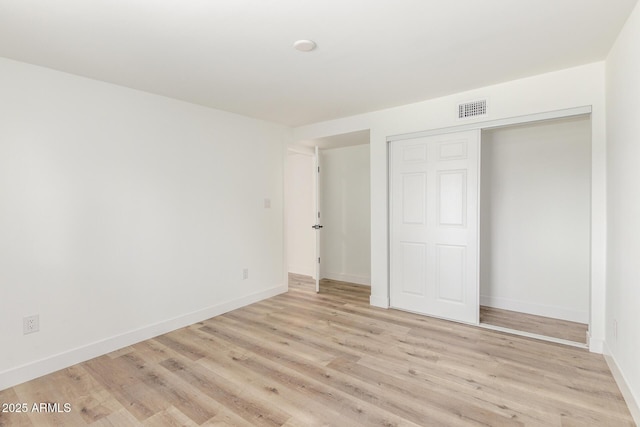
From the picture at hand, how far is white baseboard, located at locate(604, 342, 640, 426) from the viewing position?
1.87 metres

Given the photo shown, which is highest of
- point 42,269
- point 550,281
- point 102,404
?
point 42,269

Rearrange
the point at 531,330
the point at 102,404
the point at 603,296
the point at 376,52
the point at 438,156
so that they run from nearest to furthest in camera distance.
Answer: the point at 102,404 → the point at 376,52 → the point at 603,296 → the point at 531,330 → the point at 438,156

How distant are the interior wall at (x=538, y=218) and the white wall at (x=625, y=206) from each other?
3.34 feet

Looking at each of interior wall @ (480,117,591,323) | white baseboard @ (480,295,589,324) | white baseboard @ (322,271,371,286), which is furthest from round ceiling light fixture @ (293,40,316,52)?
white baseboard @ (322,271,371,286)

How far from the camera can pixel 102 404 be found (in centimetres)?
216

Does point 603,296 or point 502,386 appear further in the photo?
point 603,296

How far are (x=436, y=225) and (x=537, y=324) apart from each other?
1.46 m

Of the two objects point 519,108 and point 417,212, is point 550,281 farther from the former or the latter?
point 519,108

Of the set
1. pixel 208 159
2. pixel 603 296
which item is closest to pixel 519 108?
pixel 603 296

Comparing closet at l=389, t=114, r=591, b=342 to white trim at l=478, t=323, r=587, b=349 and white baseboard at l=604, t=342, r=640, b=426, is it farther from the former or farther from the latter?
white baseboard at l=604, t=342, r=640, b=426

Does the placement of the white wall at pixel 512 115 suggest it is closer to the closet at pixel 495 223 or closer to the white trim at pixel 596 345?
the white trim at pixel 596 345

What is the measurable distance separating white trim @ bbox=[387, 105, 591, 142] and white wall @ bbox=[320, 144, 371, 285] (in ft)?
4.94

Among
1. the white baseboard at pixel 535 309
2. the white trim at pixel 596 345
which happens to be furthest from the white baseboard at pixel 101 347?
the white trim at pixel 596 345

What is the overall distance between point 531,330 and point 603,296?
809 millimetres
